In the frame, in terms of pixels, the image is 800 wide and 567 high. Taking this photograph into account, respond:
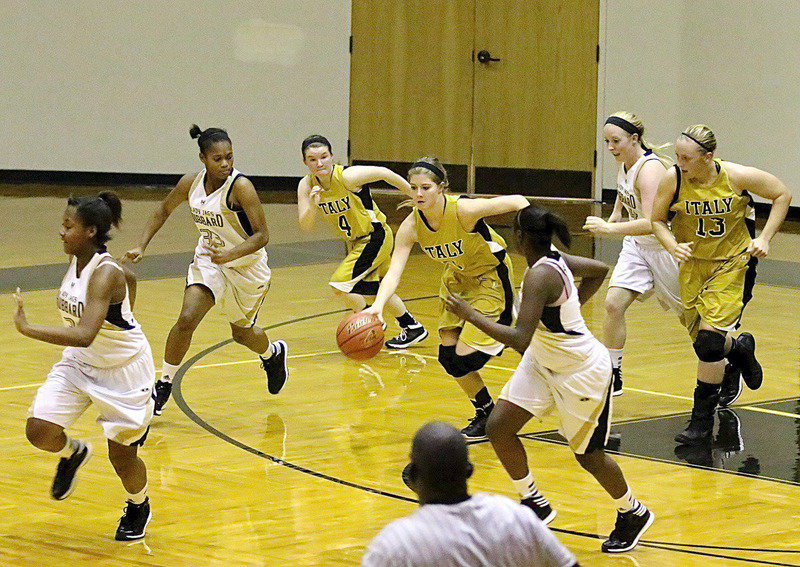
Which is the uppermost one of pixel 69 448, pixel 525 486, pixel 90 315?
pixel 90 315

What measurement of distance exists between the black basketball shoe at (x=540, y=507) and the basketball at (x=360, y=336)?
157 centimetres

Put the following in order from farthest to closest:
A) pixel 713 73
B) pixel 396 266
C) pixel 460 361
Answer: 1. pixel 713 73
2. pixel 460 361
3. pixel 396 266

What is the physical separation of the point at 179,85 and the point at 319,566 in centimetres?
1380

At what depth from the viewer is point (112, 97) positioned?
1755cm

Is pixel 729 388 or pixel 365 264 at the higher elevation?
pixel 365 264

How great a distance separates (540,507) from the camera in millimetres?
5031

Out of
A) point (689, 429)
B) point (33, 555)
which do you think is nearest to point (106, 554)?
point (33, 555)

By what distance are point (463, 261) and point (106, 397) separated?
7.29ft

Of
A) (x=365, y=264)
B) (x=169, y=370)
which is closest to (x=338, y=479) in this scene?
(x=169, y=370)

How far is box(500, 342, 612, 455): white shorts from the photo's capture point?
15.8ft

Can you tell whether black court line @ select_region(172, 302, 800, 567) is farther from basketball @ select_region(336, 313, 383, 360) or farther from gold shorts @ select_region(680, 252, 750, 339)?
gold shorts @ select_region(680, 252, 750, 339)

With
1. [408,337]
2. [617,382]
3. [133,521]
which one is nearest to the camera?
[133,521]

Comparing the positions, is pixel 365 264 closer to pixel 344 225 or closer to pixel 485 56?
pixel 344 225

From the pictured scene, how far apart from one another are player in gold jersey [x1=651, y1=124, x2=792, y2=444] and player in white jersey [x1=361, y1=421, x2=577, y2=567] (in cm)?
383
